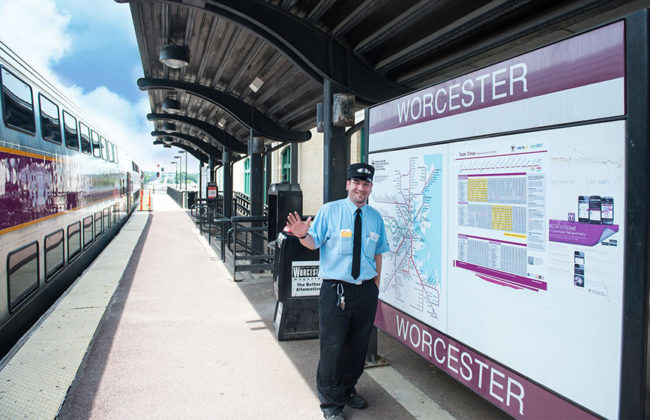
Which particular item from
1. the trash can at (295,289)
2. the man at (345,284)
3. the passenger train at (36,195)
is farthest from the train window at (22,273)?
the man at (345,284)

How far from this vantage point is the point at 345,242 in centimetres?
332

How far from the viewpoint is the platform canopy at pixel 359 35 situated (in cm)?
464

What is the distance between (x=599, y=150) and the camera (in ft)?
7.23

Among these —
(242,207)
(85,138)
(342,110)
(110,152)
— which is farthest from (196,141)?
(342,110)

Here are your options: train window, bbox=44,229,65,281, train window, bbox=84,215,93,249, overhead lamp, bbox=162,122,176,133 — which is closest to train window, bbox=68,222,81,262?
train window, bbox=44,229,65,281

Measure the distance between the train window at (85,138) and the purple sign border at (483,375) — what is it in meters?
7.14

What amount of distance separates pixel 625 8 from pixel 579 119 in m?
2.97

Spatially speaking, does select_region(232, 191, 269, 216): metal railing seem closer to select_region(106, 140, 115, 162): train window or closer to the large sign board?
select_region(106, 140, 115, 162): train window

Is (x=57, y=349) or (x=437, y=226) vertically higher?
(x=437, y=226)

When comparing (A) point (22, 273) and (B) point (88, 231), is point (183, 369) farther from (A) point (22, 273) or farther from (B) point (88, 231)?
(B) point (88, 231)

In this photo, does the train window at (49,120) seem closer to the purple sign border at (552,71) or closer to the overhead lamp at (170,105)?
the purple sign border at (552,71)

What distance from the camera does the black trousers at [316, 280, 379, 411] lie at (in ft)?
10.7

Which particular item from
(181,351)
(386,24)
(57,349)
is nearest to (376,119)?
(386,24)

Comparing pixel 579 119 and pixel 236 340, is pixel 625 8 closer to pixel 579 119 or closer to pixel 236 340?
pixel 579 119
